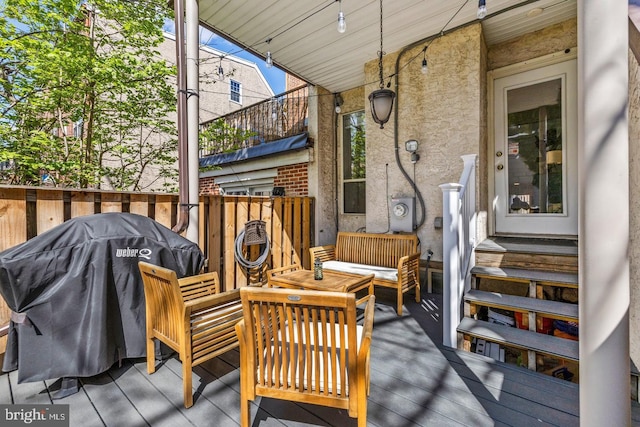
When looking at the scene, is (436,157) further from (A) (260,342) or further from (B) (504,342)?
(A) (260,342)

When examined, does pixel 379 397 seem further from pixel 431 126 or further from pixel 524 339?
pixel 431 126

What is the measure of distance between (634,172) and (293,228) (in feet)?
12.8

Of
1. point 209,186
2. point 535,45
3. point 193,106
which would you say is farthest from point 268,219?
point 209,186

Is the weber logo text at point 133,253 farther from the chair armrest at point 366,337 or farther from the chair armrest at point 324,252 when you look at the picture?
the chair armrest at point 324,252

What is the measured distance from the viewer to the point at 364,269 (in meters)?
3.88

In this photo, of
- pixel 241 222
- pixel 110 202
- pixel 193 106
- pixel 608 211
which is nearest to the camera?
pixel 608 211

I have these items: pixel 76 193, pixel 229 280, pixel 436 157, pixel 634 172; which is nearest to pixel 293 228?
pixel 229 280

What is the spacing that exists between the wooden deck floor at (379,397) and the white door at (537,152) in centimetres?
242

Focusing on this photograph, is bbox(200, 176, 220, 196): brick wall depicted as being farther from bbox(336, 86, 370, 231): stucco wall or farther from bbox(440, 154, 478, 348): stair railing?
bbox(440, 154, 478, 348): stair railing

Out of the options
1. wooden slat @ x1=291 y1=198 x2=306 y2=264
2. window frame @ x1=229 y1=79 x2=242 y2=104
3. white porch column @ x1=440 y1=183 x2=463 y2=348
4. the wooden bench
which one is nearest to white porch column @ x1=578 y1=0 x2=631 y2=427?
white porch column @ x1=440 y1=183 x2=463 y2=348

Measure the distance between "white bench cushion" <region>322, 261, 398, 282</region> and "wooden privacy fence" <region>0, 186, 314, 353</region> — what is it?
874 mm

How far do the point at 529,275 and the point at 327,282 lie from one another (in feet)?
6.43

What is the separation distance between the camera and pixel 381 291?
4250mm

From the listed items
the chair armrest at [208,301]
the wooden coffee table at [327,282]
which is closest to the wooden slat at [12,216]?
the chair armrest at [208,301]
